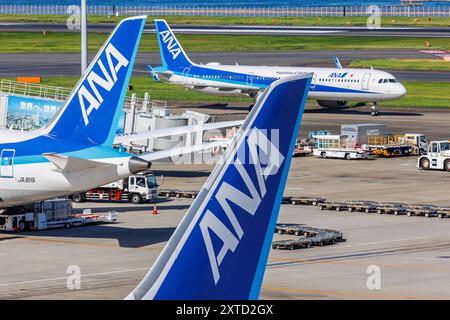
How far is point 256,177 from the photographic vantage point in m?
13.9

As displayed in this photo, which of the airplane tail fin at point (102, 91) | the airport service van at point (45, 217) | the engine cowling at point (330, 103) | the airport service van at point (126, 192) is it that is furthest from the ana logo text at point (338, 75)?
the airplane tail fin at point (102, 91)

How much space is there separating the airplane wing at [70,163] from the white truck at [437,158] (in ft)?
125

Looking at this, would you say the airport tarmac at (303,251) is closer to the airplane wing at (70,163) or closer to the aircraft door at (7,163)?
the aircraft door at (7,163)

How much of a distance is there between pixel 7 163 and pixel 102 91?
484cm

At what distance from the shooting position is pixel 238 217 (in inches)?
544

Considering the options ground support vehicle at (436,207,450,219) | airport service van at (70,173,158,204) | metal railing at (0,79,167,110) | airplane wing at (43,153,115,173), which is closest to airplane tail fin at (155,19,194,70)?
metal railing at (0,79,167,110)

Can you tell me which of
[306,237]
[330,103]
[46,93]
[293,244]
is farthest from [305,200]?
[330,103]

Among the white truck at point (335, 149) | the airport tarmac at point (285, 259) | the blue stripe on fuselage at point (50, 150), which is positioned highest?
the white truck at point (335, 149)

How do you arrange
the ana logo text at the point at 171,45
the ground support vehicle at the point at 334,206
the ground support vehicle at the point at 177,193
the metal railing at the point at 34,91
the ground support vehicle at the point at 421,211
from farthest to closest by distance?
the ana logo text at the point at 171,45 → the metal railing at the point at 34,91 → the ground support vehicle at the point at 177,193 → the ground support vehicle at the point at 334,206 → the ground support vehicle at the point at 421,211

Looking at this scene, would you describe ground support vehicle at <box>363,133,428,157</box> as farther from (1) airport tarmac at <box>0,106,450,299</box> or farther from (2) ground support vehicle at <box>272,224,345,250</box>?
(2) ground support vehicle at <box>272,224,345,250</box>

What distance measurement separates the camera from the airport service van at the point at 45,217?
49.6 metres

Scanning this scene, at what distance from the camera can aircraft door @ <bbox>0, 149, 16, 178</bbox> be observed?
43.1 metres

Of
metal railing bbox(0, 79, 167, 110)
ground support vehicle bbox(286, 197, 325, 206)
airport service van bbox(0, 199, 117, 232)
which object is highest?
metal railing bbox(0, 79, 167, 110)

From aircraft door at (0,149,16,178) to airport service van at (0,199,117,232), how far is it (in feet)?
20.1
